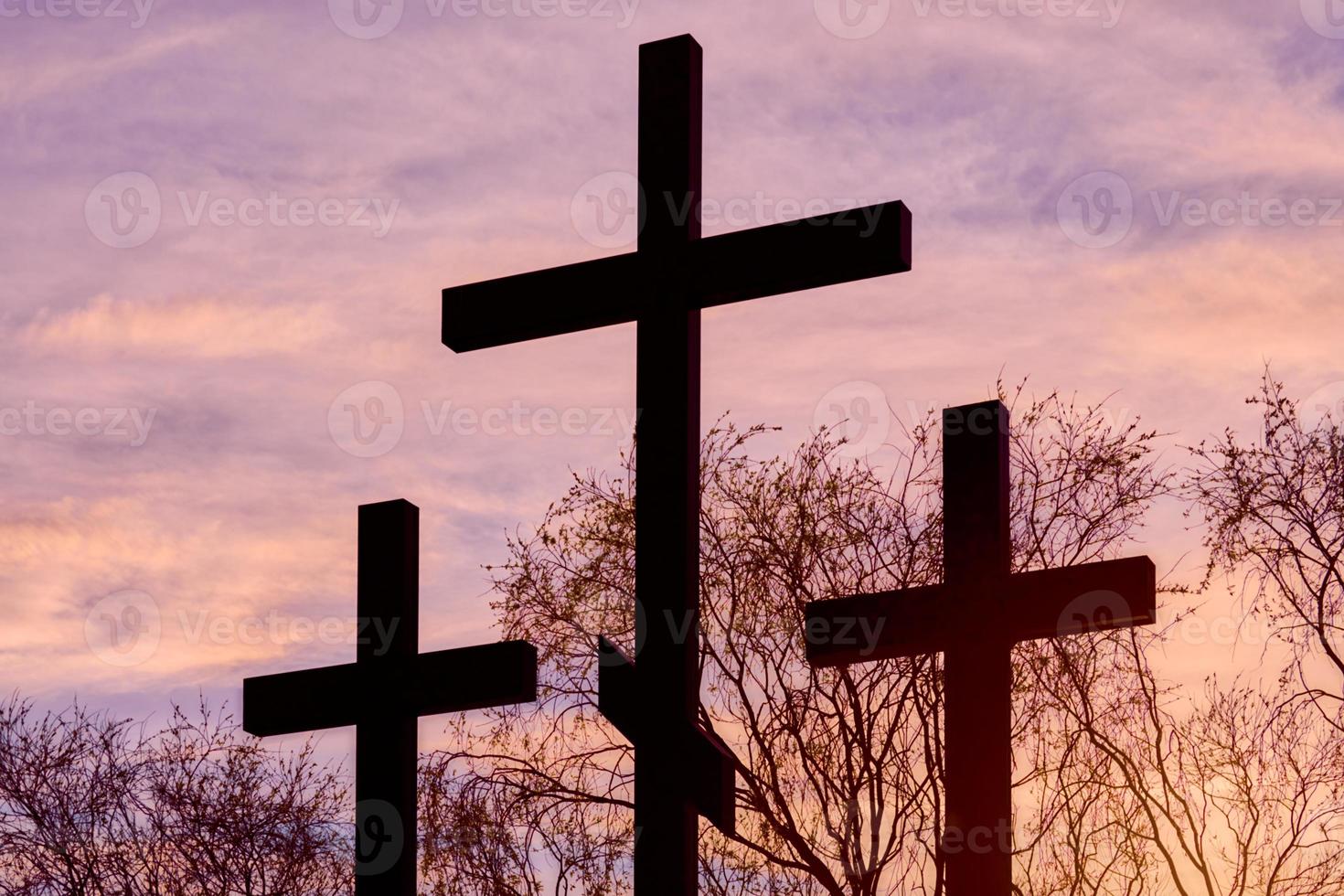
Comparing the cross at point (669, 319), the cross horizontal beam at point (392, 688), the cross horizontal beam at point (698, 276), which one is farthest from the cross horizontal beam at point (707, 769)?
the cross horizontal beam at point (698, 276)

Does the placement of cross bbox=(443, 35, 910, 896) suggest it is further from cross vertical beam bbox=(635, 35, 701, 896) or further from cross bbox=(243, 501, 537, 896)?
cross bbox=(243, 501, 537, 896)

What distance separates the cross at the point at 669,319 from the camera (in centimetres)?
630

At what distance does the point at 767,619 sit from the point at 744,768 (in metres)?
1.42

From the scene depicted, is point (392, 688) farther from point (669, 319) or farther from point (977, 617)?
point (977, 617)

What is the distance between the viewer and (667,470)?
6.58 metres

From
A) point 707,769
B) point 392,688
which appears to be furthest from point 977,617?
point 392,688

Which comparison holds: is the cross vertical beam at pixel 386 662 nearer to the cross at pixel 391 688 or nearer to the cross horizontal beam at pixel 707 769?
the cross at pixel 391 688

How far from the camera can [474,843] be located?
15070mm

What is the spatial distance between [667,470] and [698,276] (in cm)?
85

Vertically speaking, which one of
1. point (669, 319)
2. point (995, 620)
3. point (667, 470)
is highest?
point (669, 319)

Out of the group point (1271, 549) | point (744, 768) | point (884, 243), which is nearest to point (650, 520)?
point (884, 243)

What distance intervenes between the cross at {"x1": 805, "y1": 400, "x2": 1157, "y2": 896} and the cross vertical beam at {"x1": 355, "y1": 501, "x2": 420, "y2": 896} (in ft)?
6.40

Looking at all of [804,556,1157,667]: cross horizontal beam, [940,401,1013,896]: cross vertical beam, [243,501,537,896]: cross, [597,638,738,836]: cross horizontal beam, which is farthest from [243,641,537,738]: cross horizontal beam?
[940,401,1013,896]: cross vertical beam

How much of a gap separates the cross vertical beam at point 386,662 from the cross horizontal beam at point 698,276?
963 mm
